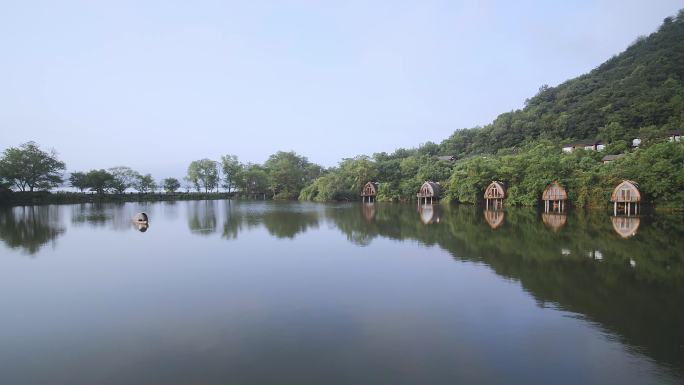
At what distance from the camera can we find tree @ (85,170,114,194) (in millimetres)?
55875

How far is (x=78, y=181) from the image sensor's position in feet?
184

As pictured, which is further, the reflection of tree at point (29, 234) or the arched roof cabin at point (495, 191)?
the arched roof cabin at point (495, 191)

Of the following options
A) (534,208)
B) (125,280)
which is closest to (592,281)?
(125,280)

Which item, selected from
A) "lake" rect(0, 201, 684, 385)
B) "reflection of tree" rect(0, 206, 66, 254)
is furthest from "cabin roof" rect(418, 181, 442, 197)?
"reflection of tree" rect(0, 206, 66, 254)

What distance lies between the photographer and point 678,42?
80312 mm

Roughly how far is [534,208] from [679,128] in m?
28.5

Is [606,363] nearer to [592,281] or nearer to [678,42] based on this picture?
[592,281]

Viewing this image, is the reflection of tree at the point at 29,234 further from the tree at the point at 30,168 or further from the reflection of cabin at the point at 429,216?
the tree at the point at 30,168

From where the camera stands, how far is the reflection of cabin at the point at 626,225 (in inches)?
742

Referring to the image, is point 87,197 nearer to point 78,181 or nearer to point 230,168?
point 78,181

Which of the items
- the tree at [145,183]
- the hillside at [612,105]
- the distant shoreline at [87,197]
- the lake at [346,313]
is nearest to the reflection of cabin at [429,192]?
the hillside at [612,105]

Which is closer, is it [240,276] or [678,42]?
[240,276]

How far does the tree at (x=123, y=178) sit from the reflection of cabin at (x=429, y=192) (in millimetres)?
46035

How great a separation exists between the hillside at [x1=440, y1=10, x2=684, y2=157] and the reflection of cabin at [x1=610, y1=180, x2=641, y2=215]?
80.9 feet
